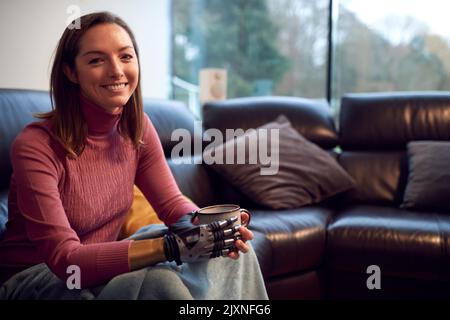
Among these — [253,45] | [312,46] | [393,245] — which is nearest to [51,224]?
[393,245]

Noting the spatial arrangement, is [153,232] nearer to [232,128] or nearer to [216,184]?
[216,184]

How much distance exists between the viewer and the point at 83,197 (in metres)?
1.13

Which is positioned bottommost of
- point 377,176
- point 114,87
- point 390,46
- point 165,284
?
point 377,176

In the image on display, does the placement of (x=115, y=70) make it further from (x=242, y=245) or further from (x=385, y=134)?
(x=385, y=134)

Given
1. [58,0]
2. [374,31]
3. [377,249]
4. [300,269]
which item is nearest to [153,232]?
[300,269]

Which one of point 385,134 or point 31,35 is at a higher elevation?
point 31,35

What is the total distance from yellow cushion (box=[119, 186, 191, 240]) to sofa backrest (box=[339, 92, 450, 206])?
3.81ft

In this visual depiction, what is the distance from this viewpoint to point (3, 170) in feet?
4.53

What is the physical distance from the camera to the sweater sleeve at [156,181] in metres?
1.34

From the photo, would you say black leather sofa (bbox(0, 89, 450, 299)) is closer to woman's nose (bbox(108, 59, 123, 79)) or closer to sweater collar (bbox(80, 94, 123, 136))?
sweater collar (bbox(80, 94, 123, 136))

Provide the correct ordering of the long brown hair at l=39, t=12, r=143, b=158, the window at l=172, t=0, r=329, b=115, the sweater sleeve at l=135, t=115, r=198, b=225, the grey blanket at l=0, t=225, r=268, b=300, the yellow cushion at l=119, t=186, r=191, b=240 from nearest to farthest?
the grey blanket at l=0, t=225, r=268, b=300 → the long brown hair at l=39, t=12, r=143, b=158 → the sweater sleeve at l=135, t=115, r=198, b=225 → the yellow cushion at l=119, t=186, r=191, b=240 → the window at l=172, t=0, r=329, b=115

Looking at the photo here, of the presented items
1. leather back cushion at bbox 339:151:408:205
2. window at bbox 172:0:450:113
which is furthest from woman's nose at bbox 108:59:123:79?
window at bbox 172:0:450:113

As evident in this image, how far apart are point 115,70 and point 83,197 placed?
0.33 metres

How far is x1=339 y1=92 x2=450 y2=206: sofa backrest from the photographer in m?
2.32
